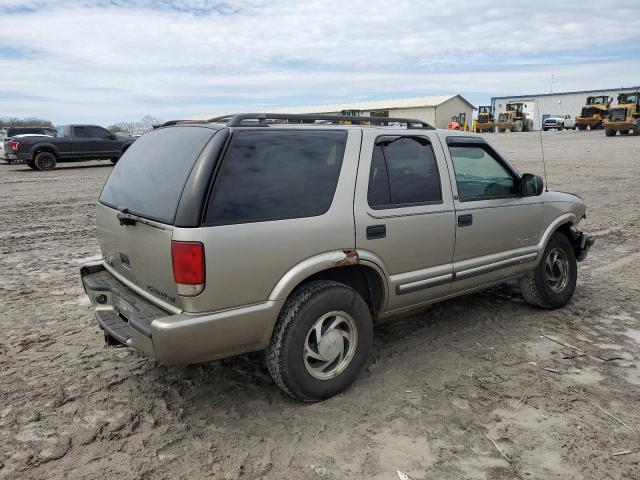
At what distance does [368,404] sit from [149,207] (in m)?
1.85

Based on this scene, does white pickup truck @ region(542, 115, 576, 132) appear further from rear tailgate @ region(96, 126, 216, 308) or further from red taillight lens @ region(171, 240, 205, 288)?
red taillight lens @ region(171, 240, 205, 288)

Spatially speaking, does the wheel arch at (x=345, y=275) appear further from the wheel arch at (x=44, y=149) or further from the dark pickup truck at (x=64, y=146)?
the wheel arch at (x=44, y=149)

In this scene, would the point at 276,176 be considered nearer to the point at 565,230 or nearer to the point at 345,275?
the point at 345,275

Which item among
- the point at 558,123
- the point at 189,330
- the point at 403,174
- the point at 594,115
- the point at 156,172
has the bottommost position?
the point at 189,330

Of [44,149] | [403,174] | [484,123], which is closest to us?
[403,174]

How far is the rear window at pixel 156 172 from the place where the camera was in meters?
2.94

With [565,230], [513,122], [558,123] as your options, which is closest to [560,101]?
[558,123]

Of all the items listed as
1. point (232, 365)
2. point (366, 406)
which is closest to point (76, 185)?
point (232, 365)

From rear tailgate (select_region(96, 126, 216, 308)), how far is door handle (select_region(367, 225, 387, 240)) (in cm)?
117

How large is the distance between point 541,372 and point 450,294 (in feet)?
2.79

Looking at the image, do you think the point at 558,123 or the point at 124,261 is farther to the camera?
the point at 558,123

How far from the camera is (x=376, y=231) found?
11.1 feet

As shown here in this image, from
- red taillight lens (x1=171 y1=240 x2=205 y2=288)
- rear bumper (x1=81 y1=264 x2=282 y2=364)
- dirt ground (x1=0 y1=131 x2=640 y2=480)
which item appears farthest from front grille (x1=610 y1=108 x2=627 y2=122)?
red taillight lens (x1=171 y1=240 x2=205 y2=288)

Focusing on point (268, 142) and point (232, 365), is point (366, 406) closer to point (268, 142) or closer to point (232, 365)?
point (232, 365)
